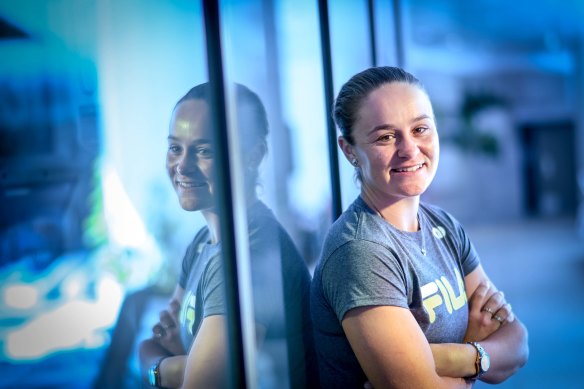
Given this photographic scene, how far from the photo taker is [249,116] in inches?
50.4

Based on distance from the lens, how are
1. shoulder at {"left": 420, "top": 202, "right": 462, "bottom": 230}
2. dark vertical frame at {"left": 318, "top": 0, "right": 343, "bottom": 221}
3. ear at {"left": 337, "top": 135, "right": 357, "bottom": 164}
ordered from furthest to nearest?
dark vertical frame at {"left": 318, "top": 0, "right": 343, "bottom": 221}, shoulder at {"left": 420, "top": 202, "right": 462, "bottom": 230}, ear at {"left": 337, "top": 135, "right": 357, "bottom": 164}

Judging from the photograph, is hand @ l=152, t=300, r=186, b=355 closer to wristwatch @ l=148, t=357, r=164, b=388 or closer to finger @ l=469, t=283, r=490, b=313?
wristwatch @ l=148, t=357, r=164, b=388

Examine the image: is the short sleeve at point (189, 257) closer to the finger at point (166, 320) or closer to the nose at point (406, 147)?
the finger at point (166, 320)

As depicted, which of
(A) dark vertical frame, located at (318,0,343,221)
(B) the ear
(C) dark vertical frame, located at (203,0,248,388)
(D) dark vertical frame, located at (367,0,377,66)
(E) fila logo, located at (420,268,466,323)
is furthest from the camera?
(D) dark vertical frame, located at (367,0,377,66)

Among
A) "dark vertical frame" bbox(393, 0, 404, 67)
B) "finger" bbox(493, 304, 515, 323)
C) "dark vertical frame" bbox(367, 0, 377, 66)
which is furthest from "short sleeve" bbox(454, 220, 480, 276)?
"dark vertical frame" bbox(393, 0, 404, 67)

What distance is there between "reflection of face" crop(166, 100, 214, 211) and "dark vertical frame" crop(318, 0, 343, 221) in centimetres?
77

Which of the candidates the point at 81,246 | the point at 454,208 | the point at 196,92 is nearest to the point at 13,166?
the point at 81,246

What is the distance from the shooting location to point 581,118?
386 inches

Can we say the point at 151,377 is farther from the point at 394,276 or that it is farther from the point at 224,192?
the point at 394,276

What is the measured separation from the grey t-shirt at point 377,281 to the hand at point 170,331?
30 centimetres

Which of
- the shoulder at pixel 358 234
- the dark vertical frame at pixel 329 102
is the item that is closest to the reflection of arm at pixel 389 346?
Answer: the shoulder at pixel 358 234

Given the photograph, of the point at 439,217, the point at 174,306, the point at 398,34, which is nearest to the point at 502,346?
the point at 439,217

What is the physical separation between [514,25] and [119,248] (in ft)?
32.7

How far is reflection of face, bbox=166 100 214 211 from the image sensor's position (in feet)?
3.60
